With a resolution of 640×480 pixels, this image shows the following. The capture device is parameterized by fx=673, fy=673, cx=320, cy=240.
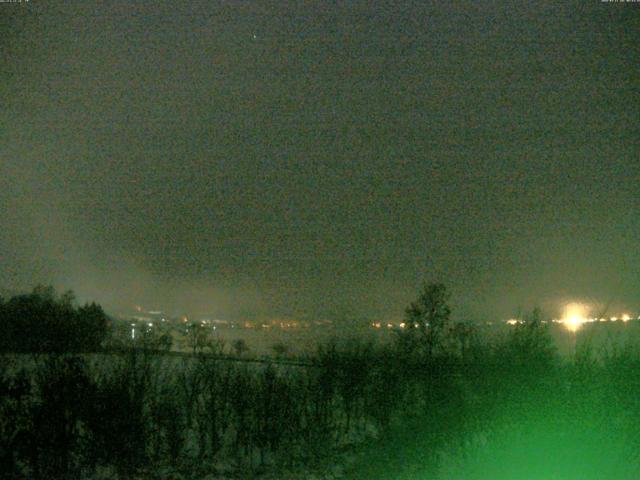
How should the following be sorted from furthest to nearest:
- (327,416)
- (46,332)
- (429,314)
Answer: (429,314), (46,332), (327,416)

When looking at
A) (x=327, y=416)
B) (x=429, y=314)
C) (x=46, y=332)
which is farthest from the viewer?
(x=429, y=314)

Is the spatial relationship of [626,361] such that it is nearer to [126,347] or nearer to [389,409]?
[389,409]

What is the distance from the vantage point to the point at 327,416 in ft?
42.2

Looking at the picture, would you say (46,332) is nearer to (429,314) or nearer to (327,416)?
(327,416)

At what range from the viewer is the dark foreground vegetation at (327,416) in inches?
366

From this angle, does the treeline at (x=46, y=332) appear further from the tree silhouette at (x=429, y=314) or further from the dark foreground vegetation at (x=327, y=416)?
the tree silhouette at (x=429, y=314)

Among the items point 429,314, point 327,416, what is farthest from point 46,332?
point 429,314

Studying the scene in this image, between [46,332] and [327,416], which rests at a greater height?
[46,332]

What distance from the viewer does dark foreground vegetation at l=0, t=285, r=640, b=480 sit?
9.29m

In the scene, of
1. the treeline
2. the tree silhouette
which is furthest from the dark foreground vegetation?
the tree silhouette

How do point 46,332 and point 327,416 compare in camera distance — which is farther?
point 46,332

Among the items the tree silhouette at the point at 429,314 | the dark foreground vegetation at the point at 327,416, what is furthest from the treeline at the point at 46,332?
the tree silhouette at the point at 429,314

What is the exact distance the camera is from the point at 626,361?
435 inches

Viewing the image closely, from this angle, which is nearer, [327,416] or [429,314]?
[327,416]
